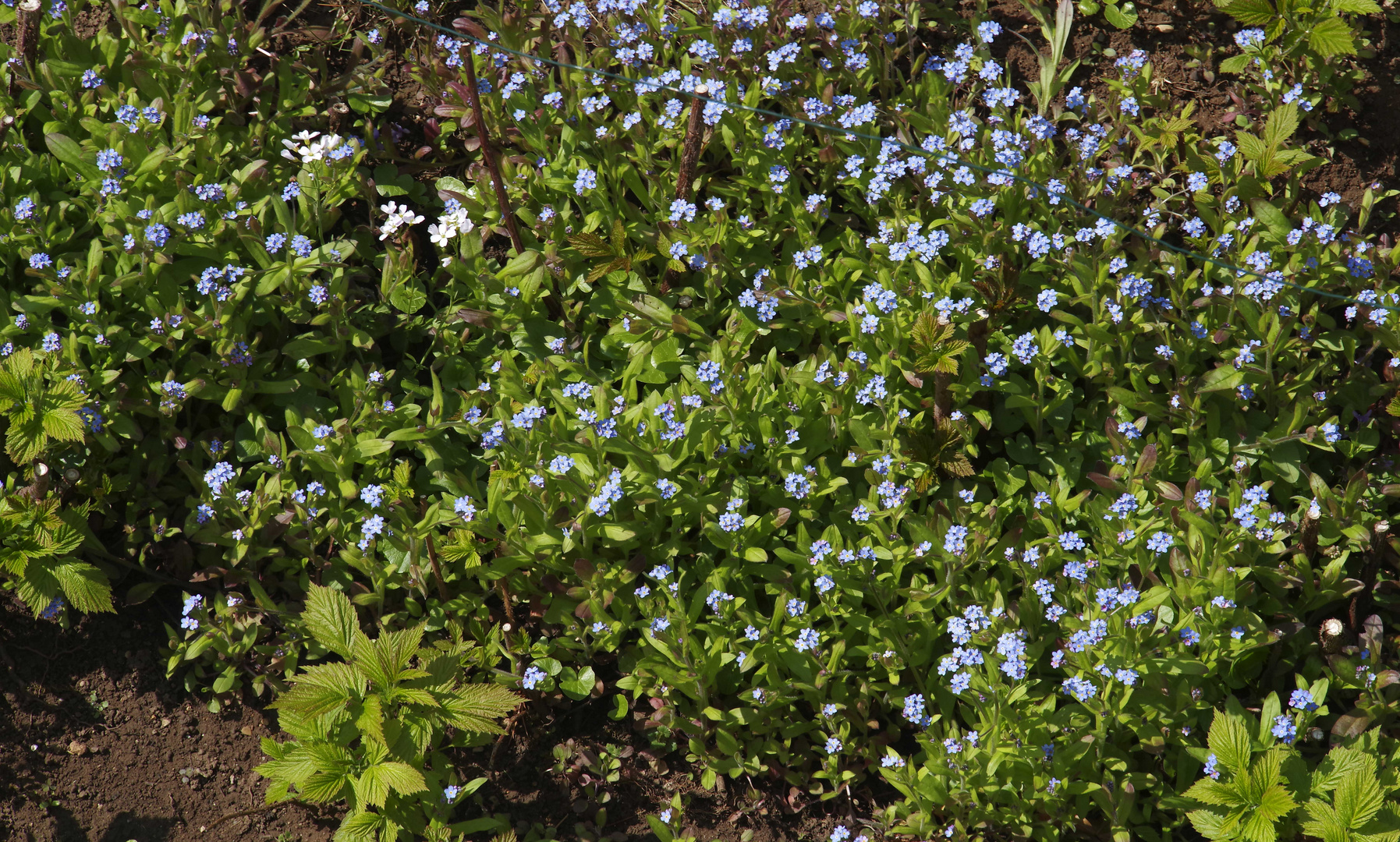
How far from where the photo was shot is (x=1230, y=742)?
3.20 meters

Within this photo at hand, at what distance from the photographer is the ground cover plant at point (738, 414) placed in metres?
3.44

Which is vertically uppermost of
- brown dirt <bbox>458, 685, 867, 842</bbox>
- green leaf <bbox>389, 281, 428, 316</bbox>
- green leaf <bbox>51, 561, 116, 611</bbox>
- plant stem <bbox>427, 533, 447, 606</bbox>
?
green leaf <bbox>389, 281, 428, 316</bbox>

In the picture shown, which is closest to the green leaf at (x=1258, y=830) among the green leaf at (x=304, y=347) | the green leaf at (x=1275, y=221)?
the green leaf at (x=1275, y=221)

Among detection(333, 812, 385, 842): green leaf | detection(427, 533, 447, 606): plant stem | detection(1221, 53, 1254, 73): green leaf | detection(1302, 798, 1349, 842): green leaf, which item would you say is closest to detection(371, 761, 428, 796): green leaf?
detection(333, 812, 385, 842): green leaf

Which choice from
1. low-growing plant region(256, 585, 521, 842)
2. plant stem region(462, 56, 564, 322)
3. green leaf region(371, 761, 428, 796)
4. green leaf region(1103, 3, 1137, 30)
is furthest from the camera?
green leaf region(1103, 3, 1137, 30)

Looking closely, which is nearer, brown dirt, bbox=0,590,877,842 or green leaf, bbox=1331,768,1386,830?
green leaf, bbox=1331,768,1386,830

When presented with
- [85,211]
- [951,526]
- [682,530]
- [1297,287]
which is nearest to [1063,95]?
[1297,287]

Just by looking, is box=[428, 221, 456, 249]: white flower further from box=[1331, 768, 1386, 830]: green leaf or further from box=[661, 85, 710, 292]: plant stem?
box=[1331, 768, 1386, 830]: green leaf

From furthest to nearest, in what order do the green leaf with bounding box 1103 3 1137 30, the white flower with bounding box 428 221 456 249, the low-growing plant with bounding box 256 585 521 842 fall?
the green leaf with bounding box 1103 3 1137 30, the white flower with bounding box 428 221 456 249, the low-growing plant with bounding box 256 585 521 842

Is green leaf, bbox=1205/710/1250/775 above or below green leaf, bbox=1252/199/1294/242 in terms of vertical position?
below

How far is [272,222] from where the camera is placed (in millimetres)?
4453

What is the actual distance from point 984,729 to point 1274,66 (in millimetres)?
3382

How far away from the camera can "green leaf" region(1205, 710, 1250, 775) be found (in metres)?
3.17

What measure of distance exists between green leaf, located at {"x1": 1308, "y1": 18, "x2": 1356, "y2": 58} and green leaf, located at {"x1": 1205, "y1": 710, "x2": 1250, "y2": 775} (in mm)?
2939
